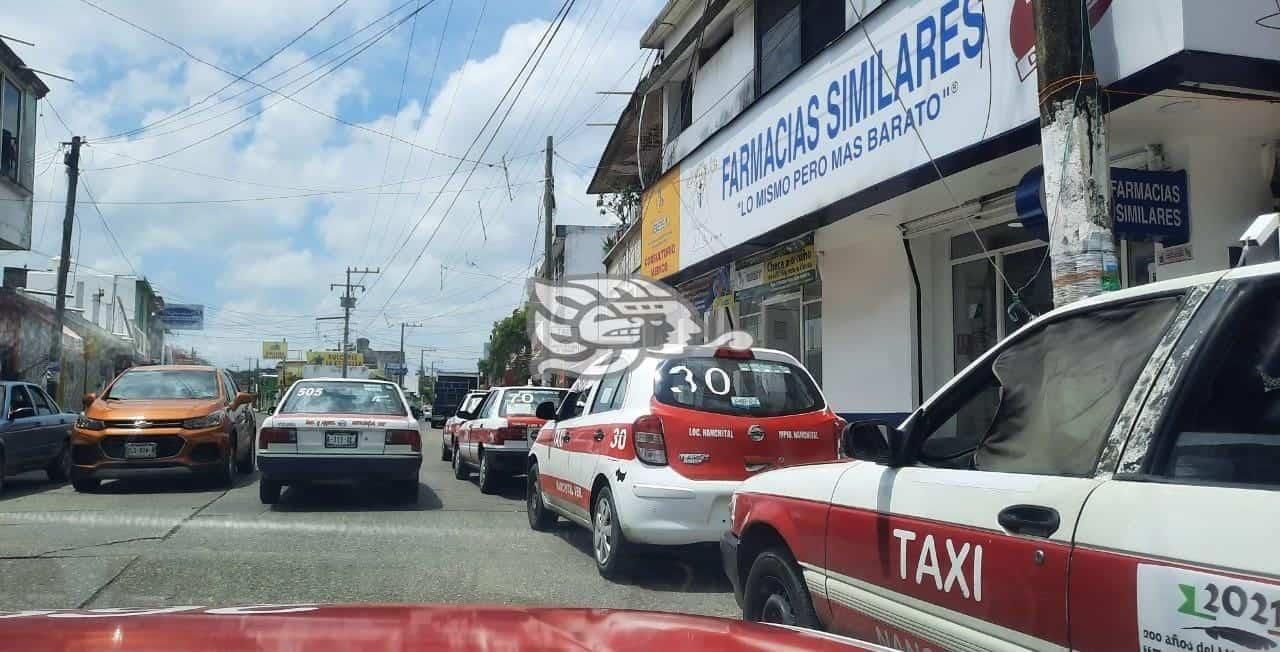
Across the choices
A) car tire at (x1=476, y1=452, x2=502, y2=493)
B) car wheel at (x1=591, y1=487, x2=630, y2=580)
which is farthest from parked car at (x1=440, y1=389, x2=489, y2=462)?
car wheel at (x1=591, y1=487, x2=630, y2=580)

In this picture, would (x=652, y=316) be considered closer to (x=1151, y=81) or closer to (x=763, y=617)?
(x=1151, y=81)

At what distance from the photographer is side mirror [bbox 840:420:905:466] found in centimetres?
352

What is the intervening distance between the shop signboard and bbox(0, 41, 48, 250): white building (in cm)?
1706

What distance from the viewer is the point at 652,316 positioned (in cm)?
2056

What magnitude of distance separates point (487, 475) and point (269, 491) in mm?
2703

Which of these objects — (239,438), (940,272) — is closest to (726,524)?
(940,272)

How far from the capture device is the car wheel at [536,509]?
9.18 metres

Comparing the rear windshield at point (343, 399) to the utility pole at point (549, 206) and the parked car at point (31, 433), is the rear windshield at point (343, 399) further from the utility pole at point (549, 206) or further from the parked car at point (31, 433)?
the utility pole at point (549, 206)

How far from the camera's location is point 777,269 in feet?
45.4

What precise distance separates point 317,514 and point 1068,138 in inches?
302

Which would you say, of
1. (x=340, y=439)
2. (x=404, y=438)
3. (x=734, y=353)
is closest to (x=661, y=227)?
(x=404, y=438)

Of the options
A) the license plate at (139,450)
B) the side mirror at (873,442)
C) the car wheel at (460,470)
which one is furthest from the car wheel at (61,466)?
the side mirror at (873,442)

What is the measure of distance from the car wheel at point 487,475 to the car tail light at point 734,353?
5766mm

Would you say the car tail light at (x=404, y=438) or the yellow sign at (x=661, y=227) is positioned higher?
the yellow sign at (x=661, y=227)
